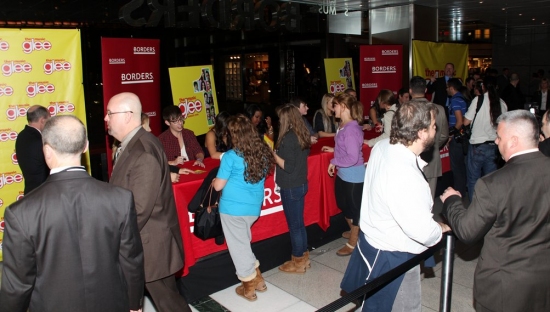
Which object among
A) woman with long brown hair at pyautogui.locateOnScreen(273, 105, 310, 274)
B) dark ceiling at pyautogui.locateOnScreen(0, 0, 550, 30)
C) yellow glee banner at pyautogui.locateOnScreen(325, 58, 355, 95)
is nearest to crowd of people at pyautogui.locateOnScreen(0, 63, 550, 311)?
woman with long brown hair at pyautogui.locateOnScreen(273, 105, 310, 274)

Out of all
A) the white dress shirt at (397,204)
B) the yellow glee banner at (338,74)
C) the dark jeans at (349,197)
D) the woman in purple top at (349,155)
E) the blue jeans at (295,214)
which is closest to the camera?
the white dress shirt at (397,204)

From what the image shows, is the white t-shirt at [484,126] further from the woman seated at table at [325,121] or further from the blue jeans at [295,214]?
the blue jeans at [295,214]

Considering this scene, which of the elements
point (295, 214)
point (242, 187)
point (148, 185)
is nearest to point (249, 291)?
point (295, 214)

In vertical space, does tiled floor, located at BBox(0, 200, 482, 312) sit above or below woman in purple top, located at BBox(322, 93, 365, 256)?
below

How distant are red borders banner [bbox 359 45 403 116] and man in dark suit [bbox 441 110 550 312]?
6708mm

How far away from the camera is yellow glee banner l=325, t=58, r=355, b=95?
8.59m

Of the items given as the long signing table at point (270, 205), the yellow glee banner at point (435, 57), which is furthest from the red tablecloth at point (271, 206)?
the yellow glee banner at point (435, 57)

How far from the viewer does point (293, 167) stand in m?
4.09

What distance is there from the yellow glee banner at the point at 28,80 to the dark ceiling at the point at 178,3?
3.86 ft

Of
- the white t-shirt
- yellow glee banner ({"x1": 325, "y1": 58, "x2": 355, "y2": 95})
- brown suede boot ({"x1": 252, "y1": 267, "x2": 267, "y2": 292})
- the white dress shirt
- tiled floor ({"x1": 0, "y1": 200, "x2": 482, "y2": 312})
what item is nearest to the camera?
the white dress shirt

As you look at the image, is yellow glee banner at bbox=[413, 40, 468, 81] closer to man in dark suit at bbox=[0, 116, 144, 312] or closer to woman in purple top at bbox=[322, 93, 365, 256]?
woman in purple top at bbox=[322, 93, 365, 256]

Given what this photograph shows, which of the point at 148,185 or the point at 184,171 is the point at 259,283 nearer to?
the point at 184,171

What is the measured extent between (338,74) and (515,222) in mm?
6929

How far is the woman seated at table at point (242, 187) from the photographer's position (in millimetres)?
3506
